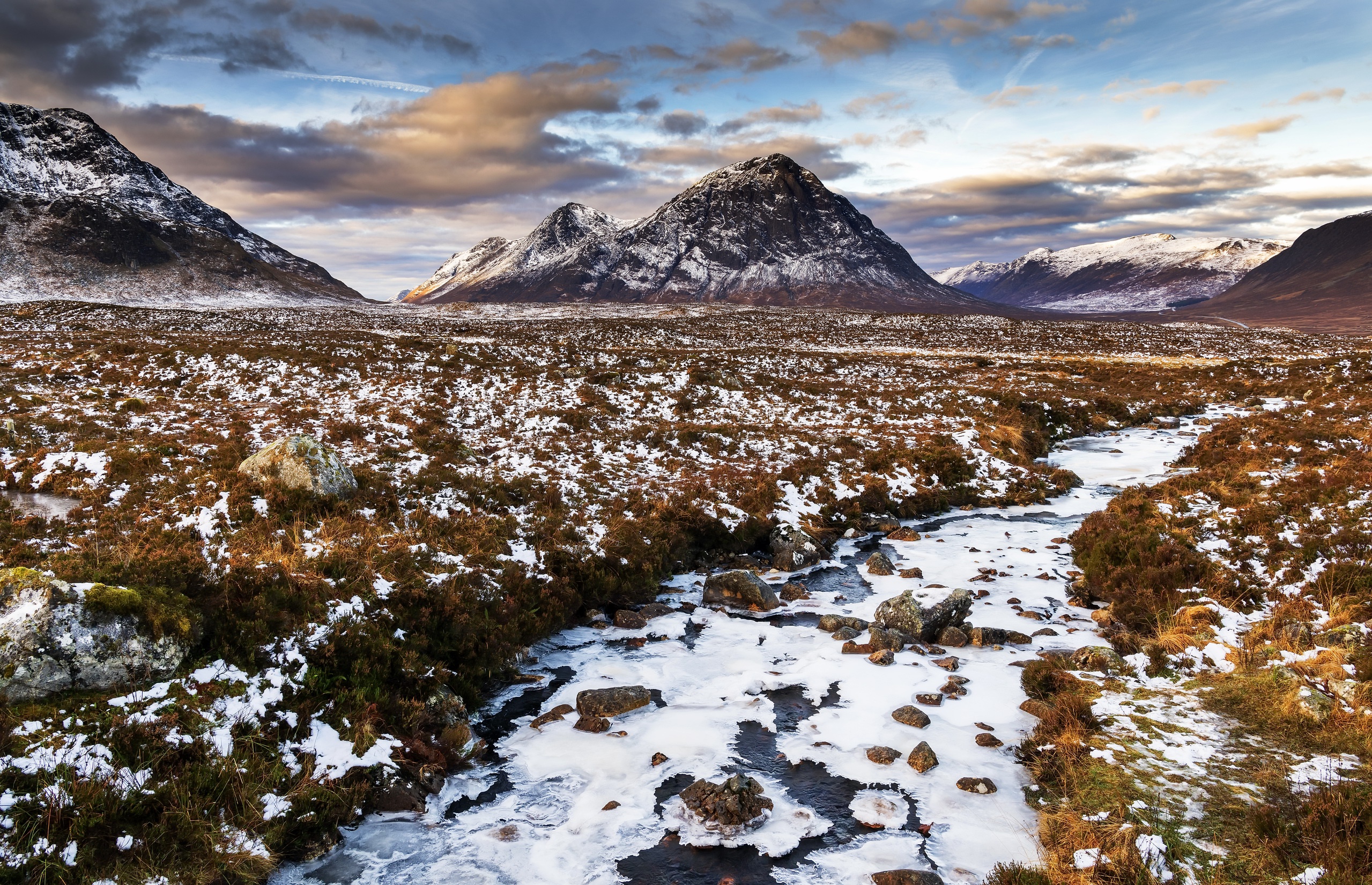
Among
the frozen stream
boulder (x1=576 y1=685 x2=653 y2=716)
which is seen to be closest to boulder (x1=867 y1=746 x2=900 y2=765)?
the frozen stream

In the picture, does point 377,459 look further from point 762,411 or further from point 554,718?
point 762,411

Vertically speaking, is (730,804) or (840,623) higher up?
(840,623)

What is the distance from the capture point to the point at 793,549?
15.8 metres

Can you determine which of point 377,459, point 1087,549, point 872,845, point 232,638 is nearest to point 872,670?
point 872,845

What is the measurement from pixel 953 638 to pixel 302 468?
1354 centimetres

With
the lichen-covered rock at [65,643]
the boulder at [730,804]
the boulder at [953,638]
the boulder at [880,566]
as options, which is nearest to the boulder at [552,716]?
the boulder at [730,804]

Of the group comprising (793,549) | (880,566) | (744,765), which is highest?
(793,549)

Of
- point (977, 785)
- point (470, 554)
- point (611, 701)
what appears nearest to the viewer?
point (977, 785)

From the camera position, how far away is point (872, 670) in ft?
34.5

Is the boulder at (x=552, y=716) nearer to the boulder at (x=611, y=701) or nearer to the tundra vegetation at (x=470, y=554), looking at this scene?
the boulder at (x=611, y=701)

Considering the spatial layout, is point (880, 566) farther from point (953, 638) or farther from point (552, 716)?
point (552, 716)

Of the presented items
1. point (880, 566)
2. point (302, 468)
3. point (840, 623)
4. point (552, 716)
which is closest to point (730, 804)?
point (552, 716)

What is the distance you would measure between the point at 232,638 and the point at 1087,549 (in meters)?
→ 16.5

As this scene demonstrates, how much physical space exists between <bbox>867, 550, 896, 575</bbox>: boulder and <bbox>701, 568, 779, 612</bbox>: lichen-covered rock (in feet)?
8.75
